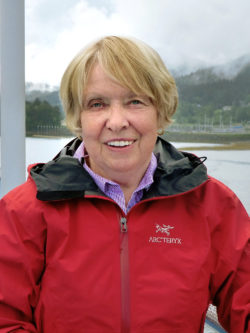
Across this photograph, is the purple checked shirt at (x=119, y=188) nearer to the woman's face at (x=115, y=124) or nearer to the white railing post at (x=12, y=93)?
the woman's face at (x=115, y=124)

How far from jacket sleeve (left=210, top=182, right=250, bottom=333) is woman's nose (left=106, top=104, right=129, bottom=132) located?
1.30 ft

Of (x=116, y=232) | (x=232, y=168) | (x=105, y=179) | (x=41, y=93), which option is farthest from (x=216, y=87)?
(x=116, y=232)

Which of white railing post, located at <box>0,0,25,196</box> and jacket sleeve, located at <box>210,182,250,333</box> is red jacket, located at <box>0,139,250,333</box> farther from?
white railing post, located at <box>0,0,25,196</box>

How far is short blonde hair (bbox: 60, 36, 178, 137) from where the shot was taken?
3.47 feet

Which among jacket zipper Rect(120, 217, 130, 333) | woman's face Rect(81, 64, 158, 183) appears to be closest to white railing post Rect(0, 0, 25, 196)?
woman's face Rect(81, 64, 158, 183)

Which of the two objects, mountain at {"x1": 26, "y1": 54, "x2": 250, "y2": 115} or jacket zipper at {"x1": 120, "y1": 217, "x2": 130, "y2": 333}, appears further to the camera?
mountain at {"x1": 26, "y1": 54, "x2": 250, "y2": 115}

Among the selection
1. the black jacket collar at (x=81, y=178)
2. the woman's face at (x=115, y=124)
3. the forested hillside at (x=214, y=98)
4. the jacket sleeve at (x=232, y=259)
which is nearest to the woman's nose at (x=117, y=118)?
the woman's face at (x=115, y=124)

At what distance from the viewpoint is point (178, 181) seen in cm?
117

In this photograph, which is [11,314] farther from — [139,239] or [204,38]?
[204,38]

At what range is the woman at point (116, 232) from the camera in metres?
1.05

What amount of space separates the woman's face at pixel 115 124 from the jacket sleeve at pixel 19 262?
0.27 meters

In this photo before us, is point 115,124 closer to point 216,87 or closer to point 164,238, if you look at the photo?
point 164,238

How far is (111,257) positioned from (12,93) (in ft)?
4.93

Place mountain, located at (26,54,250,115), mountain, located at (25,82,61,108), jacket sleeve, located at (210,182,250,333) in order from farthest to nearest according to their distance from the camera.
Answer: mountain, located at (25,82,61,108) < mountain, located at (26,54,250,115) < jacket sleeve, located at (210,182,250,333)
